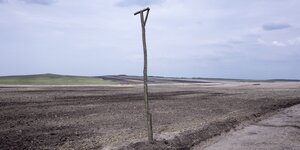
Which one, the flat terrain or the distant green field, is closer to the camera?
the flat terrain

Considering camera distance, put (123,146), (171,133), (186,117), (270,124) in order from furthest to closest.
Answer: (186,117)
(270,124)
(171,133)
(123,146)

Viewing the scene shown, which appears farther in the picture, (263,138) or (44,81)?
(44,81)

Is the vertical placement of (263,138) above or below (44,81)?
below

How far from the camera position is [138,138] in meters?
13.1

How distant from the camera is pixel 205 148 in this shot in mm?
12203

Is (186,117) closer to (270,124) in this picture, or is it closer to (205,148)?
(270,124)

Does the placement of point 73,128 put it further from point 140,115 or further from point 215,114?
point 215,114

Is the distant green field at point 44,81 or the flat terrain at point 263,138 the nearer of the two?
the flat terrain at point 263,138

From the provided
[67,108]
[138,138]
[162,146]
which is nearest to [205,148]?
[162,146]

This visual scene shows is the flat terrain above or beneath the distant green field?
beneath

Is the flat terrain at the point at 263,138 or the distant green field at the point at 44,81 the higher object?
the distant green field at the point at 44,81

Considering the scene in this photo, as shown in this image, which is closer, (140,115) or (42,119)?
(42,119)

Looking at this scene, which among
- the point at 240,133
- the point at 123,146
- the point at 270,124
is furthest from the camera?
the point at 270,124

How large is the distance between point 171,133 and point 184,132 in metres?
0.49
